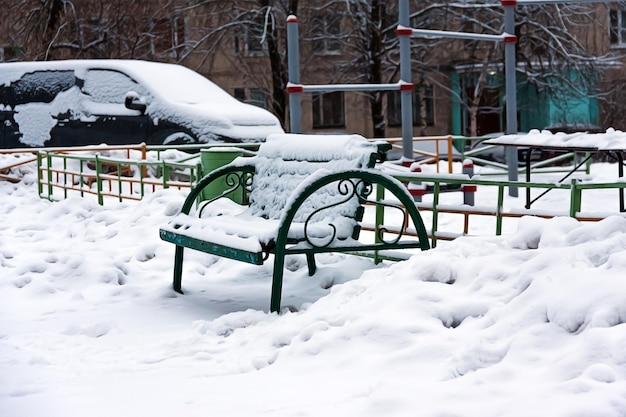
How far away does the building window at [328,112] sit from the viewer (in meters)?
38.5

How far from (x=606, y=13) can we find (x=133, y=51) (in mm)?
13633

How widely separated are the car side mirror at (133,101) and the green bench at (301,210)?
26.7 ft

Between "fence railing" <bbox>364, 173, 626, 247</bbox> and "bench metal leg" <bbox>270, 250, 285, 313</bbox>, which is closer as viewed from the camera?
"bench metal leg" <bbox>270, 250, 285, 313</bbox>

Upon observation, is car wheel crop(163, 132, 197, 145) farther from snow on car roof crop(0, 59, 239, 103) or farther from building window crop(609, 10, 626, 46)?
building window crop(609, 10, 626, 46)

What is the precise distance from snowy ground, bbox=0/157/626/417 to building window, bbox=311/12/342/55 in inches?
834

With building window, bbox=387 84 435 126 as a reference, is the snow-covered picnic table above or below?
below

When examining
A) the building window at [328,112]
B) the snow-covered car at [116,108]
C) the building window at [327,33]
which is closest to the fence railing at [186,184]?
the snow-covered car at [116,108]

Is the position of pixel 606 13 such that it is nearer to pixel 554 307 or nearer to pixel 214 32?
pixel 214 32

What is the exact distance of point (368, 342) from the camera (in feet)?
15.4

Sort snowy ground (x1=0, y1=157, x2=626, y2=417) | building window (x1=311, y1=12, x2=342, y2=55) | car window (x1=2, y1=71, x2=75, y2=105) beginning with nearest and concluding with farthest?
snowy ground (x1=0, y1=157, x2=626, y2=417), car window (x1=2, y1=71, x2=75, y2=105), building window (x1=311, y1=12, x2=342, y2=55)

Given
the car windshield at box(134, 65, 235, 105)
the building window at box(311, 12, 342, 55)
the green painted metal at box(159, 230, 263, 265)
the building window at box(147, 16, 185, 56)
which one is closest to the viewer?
the green painted metal at box(159, 230, 263, 265)

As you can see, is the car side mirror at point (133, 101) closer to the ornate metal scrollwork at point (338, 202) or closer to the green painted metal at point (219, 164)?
the green painted metal at point (219, 164)

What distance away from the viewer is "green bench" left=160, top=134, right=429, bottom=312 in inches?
242

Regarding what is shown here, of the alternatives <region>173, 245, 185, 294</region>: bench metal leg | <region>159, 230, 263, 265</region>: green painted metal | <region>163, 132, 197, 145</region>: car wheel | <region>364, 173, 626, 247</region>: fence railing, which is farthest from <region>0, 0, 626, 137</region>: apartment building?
<region>159, 230, 263, 265</region>: green painted metal
